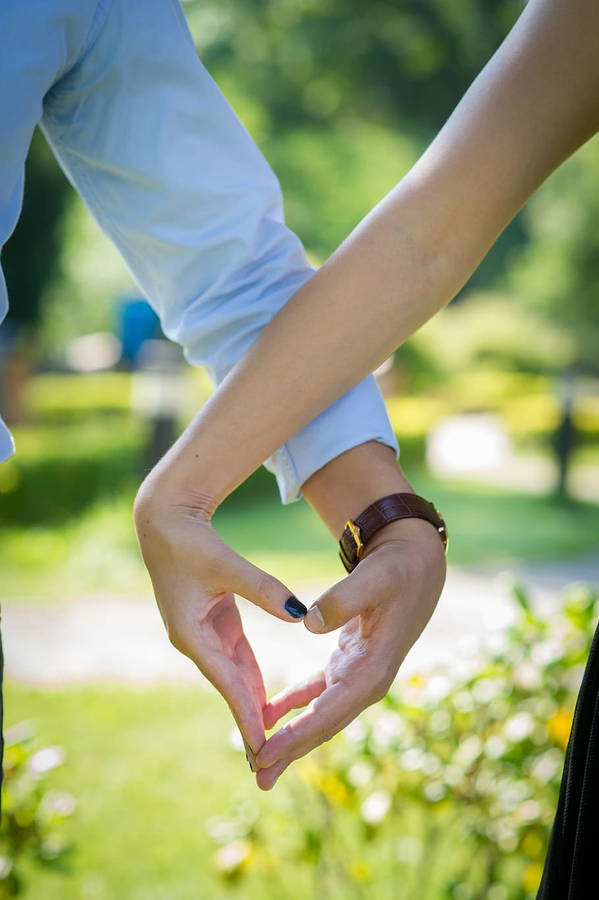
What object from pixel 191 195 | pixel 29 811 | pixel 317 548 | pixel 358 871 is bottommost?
pixel 317 548

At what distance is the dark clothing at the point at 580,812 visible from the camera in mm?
768

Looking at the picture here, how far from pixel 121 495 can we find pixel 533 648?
272 inches

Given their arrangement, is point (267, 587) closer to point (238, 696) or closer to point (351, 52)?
point (238, 696)

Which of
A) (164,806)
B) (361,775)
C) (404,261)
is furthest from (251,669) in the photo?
(164,806)

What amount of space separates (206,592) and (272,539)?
7.24 m

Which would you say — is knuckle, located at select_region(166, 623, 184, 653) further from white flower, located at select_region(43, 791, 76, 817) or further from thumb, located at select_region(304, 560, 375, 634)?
white flower, located at select_region(43, 791, 76, 817)

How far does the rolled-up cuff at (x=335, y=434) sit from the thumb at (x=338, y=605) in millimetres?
198

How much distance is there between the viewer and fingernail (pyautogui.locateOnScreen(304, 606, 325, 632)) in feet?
2.75

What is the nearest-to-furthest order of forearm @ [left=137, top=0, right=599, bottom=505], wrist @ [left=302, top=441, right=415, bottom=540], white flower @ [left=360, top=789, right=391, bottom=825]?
forearm @ [left=137, top=0, right=599, bottom=505]
wrist @ [left=302, top=441, right=415, bottom=540]
white flower @ [left=360, top=789, right=391, bottom=825]

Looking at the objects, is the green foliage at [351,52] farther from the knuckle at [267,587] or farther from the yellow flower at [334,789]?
the knuckle at [267,587]

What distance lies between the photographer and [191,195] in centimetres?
103

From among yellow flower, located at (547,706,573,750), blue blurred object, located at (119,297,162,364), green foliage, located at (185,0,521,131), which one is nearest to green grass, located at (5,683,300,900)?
yellow flower, located at (547,706,573,750)

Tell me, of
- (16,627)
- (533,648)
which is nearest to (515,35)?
(533,648)

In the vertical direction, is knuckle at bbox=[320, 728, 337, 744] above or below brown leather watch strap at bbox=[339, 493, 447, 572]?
below
